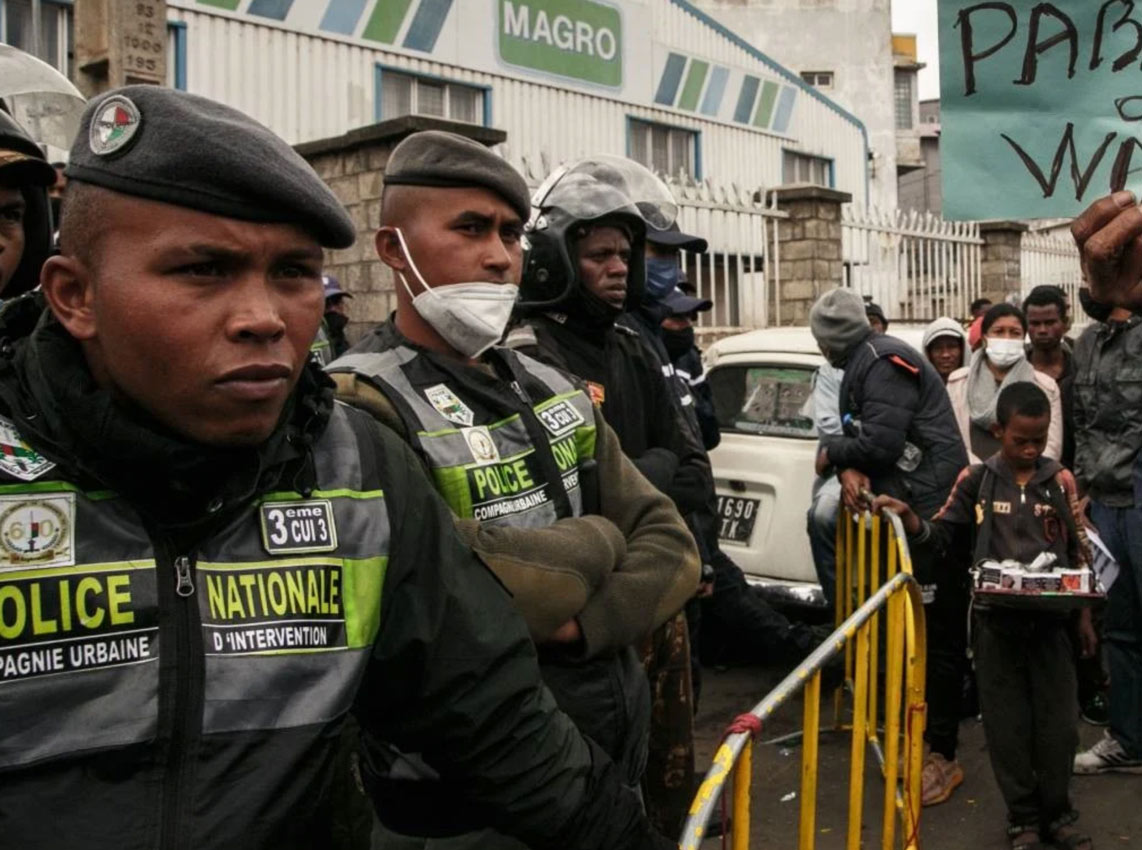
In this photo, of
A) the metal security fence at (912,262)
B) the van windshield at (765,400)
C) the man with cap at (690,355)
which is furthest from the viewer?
the metal security fence at (912,262)

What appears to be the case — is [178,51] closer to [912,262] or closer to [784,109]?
[912,262]

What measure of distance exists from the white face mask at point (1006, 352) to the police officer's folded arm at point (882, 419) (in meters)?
0.93

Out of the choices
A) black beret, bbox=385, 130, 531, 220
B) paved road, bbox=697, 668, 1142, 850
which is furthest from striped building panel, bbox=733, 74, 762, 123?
black beret, bbox=385, 130, 531, 220

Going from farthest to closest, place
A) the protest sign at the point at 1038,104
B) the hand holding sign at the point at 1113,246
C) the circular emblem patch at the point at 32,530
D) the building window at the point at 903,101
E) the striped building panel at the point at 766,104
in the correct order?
the building window at the point at 903,101 → the striped building panel at the point at 766,104 → the protest sign at the point at 1038,104 → the hand holding sign at the point at 1113,246 → the circular emblem patch at the point at 32,530

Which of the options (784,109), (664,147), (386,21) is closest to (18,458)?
(386,21)

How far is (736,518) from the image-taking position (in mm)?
6379

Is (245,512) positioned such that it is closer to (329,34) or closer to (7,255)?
(7,255)

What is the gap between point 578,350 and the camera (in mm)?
3172

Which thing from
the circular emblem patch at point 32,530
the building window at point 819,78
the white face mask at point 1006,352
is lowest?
the circular emblem patch at point 32,530

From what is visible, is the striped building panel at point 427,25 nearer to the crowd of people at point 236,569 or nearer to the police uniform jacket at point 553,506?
the police uniform jacket at point 553,506

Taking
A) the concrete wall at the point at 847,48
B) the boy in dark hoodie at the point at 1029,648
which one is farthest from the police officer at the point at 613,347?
the concrete wall at the point at 847,48

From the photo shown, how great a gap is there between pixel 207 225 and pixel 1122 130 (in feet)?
6.83

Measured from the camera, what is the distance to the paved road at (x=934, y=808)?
4.15 m

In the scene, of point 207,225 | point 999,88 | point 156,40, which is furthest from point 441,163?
point 156,40
